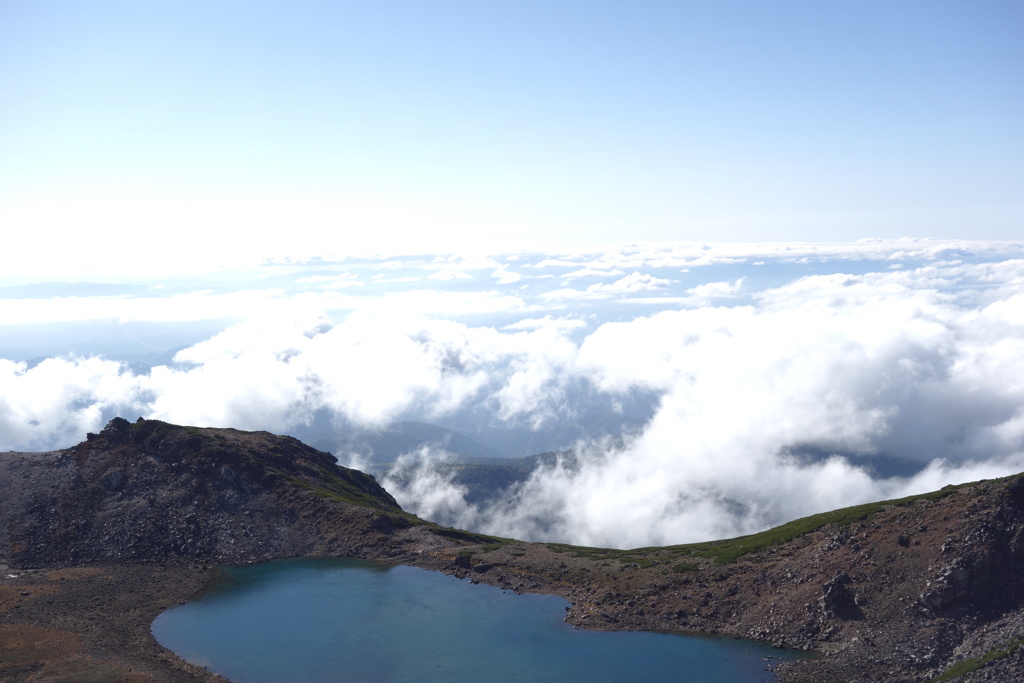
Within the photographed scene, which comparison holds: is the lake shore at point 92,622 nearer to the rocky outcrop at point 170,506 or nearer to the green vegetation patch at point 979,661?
the rocky outcrop at point 170,506

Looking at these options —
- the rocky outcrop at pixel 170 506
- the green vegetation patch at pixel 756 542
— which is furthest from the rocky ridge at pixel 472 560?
the green vegetation patch at pixel 756 542

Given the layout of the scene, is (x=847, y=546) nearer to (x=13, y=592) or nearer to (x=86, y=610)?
(x=86, y=610)

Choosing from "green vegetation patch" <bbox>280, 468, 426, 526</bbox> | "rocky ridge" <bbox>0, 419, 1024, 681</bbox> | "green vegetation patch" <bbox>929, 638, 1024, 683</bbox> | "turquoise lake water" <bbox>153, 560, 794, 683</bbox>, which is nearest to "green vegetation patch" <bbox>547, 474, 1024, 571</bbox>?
"rocky ridge" <bbox>0, 419, 1024, 681</bbox>

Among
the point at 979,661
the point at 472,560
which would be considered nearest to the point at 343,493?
the point at 472,560

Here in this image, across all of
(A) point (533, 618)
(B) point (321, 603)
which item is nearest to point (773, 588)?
(A) point (533, 618)

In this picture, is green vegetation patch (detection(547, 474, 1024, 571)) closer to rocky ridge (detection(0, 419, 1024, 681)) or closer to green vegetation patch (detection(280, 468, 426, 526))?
rocky ridge (detection(0, 419, 1024, 681))

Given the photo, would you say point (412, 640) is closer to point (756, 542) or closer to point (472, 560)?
point (472, 560)
